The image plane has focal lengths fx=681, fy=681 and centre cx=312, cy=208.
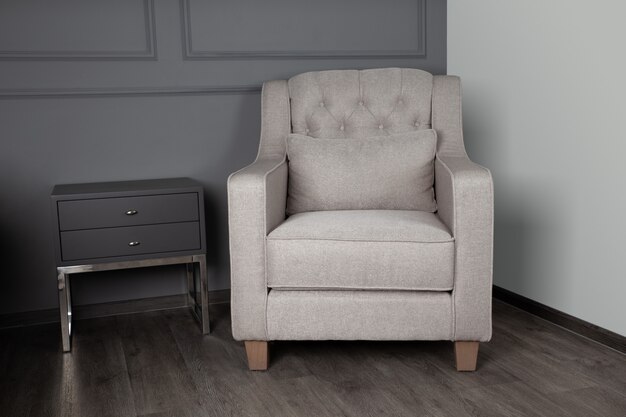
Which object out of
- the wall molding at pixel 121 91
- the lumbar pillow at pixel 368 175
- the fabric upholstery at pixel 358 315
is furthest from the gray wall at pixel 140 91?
the fabric upholstery at pixel 358 315

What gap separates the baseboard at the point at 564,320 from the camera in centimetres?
214

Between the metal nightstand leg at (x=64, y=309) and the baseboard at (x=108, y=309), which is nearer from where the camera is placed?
the metal nightstand leg at (x=64, y=309)

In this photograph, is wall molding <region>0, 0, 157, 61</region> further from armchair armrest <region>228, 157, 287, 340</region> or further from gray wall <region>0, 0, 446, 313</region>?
armchair armrest <region>228, 157, 287, 340</region>

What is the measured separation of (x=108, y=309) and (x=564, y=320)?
1701 mm

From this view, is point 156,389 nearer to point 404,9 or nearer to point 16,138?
point 16,138

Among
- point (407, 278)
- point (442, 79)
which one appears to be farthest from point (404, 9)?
point (407, 278)

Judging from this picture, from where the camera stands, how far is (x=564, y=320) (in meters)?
2.36

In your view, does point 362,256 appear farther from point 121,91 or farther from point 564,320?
point 121,91

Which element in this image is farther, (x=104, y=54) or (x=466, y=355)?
(x=104, y=54)

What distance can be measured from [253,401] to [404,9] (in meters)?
1.84

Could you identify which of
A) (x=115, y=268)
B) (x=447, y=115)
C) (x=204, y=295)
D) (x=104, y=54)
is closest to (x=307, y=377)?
(x=204, y=295)

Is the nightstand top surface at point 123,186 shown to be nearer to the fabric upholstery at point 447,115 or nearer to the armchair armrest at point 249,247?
the armchair armrest at point 249,247

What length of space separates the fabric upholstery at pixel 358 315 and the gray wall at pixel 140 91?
873mm

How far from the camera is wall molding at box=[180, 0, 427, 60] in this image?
2641 millimetres
